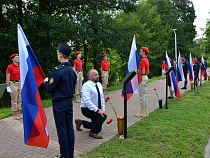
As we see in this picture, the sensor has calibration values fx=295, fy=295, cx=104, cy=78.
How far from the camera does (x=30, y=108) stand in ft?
15.9

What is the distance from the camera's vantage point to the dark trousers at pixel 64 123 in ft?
15.4

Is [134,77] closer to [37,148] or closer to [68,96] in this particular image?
[37,148]

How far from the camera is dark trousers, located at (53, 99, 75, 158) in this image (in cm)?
470

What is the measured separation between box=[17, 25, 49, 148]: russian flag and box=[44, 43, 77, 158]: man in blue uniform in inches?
13.3

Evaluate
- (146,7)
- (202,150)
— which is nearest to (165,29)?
(146,7)

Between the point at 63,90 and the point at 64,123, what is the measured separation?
551mm

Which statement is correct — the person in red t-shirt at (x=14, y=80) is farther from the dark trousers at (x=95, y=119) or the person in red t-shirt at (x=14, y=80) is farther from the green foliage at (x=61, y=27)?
the green foliage at (x=61, y=27)

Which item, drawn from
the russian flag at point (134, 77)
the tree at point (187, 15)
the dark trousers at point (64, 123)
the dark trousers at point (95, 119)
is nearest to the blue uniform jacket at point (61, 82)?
the dark trousers at point (64, 123)

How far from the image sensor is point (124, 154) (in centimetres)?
544

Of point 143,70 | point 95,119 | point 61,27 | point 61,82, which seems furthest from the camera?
point 61,27

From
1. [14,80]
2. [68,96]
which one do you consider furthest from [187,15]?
[68,96]

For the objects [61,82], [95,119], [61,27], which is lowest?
[95,119]

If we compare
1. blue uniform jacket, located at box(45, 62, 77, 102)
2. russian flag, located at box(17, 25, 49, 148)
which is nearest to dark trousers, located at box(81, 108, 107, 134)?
russian flag, located at box(17, 25, 49, 148)

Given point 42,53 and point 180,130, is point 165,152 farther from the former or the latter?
point 42,53
